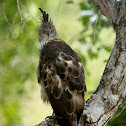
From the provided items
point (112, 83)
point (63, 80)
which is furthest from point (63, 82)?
point (112, 83)

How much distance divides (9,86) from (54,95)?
374cm

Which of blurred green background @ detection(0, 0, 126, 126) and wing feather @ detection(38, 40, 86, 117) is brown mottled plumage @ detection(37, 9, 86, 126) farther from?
blurred green background @ detection(0, 0, 126, 126)

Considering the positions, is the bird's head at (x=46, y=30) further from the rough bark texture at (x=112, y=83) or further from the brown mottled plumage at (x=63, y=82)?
the rough bark texture at (x=112, y=83)

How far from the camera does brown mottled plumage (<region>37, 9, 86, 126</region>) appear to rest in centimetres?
391

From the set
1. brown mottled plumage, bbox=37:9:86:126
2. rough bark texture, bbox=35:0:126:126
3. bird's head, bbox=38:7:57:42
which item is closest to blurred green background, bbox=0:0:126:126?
bird's head, bbox=38:7:57:42

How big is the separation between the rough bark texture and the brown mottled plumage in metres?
0.17

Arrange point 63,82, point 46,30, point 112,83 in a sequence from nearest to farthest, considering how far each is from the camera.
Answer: point 112,83 < point 63,82 < point 46,30

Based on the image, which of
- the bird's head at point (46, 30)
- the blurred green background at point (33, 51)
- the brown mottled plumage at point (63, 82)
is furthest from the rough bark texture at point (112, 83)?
the bird's head at point (46, 30)

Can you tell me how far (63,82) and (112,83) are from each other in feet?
2.34

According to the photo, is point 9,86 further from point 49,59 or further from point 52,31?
point 49,59

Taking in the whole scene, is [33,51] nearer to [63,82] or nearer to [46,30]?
[46,30]

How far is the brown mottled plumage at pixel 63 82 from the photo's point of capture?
3912mm

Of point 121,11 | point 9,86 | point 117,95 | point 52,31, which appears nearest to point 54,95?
point 117,95

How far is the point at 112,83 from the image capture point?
3912 millimetres
